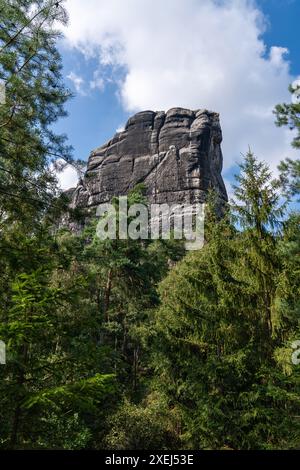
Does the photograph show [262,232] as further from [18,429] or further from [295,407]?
[18,429]

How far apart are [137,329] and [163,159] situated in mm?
47488

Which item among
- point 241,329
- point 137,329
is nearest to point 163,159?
point 137,329

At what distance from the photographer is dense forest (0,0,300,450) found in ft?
20.4

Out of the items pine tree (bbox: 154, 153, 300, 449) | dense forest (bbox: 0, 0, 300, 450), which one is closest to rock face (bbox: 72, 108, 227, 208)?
dense forest (bbox: 0, 0, 300, 450)

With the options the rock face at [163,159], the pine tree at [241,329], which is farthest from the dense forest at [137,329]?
the rock face at [163,159]

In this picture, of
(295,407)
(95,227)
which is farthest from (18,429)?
(95,227)

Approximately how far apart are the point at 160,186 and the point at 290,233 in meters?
51.8

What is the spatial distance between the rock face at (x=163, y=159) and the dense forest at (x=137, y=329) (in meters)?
44.1

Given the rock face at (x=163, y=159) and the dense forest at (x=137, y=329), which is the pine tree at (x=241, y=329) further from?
the rock face at (x=163, y=159)

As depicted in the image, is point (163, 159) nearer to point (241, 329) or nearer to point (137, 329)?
point (137, 329)

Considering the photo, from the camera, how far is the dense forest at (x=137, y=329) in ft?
20.4

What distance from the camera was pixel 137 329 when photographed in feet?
62.5

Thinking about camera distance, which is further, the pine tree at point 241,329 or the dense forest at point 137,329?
the pine tree at point 241,329

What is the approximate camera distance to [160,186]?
203 ft
